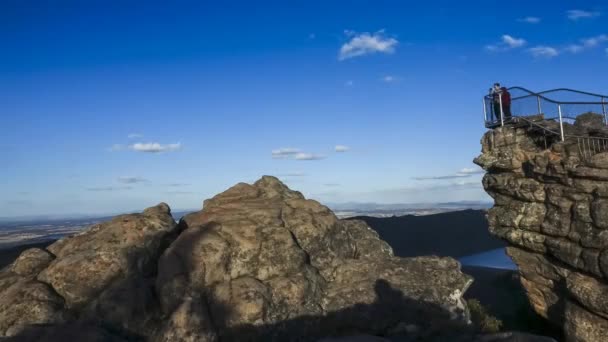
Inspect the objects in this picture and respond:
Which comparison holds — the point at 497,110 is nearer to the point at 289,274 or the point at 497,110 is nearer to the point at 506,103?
the point at 506,103

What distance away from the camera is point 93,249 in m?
16.0

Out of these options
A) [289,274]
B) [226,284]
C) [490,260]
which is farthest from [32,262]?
[490,260]

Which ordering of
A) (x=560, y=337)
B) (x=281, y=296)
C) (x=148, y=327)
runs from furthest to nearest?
(x=560, y=337) < (x=281, y=296) < (x=148, y=327)

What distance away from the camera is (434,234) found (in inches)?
3506

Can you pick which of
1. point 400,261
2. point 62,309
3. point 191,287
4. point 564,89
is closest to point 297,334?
point 191,287

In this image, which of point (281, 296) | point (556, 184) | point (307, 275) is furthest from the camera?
point (556, 184)

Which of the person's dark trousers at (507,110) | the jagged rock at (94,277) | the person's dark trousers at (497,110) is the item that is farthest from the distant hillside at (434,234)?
the jagged rock at (94,277)

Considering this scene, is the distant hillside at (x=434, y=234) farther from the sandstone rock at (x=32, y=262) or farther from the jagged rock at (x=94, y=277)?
the sandstone rock at (x=32, y=262)

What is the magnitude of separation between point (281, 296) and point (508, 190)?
13.8 m

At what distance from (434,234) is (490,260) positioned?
14801 mm

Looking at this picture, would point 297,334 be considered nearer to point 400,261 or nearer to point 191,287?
point 191,287

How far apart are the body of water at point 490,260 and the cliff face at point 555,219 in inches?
1902

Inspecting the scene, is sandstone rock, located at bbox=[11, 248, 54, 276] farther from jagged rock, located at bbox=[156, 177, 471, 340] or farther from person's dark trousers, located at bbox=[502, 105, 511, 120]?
person's dark trousers, located at bbox=[502, 105, 511, 120]

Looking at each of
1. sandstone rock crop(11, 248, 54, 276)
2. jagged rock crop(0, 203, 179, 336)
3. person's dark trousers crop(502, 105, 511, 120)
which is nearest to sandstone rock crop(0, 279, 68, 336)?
jagged rock crop(0, 203, 179, 336)
